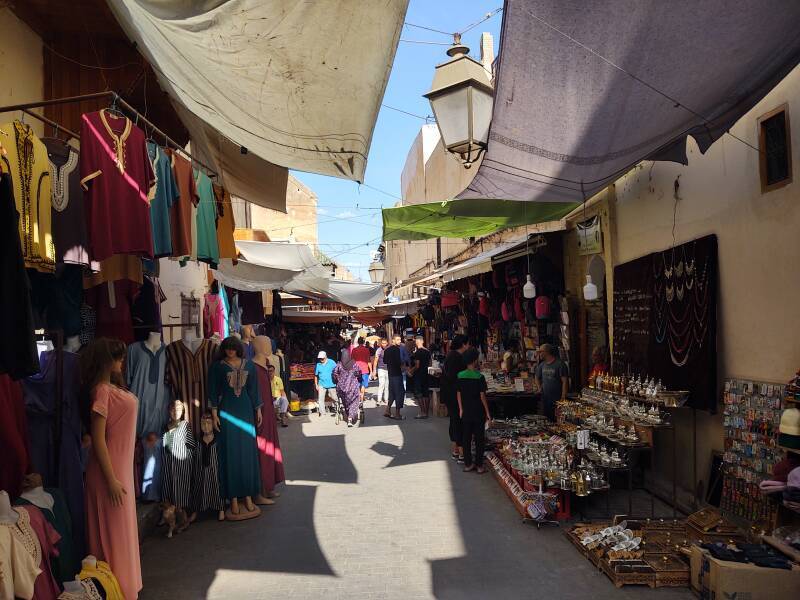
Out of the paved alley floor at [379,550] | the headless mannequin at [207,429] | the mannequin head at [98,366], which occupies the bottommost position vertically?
the paved alley floor at [379,550]

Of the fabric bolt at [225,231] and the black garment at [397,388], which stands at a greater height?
the fabric bolt at [225,231]

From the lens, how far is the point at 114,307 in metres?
5.11

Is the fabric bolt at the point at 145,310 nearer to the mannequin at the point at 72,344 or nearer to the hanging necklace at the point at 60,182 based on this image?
the mannequin at the point at 72,344

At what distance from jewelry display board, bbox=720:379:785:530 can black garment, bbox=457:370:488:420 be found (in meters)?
3.16

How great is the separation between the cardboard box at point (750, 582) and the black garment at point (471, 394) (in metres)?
3.98

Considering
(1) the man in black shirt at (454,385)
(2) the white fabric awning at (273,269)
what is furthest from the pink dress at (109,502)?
(1) the man in black shirt at (454,385)

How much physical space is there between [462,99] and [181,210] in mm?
2526

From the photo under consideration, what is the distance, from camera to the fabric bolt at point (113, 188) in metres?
3.51

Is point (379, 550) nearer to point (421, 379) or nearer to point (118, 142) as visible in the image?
point (118, 142)

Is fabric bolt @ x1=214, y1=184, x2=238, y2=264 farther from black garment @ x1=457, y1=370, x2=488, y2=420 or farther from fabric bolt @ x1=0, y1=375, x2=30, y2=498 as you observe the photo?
black garment @ x1=457, y1=370, x2=488, y2=420

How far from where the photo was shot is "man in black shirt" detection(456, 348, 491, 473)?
7828 millimetres

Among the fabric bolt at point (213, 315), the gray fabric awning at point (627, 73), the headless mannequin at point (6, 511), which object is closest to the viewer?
the headless mannequin at point (6, 511)

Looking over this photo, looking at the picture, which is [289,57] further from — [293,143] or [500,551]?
[500,551]

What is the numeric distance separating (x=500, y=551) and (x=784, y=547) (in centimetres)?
207
